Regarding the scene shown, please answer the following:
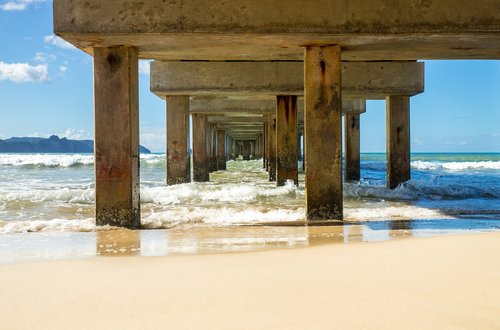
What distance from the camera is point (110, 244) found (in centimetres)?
464

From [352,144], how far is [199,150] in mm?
5247

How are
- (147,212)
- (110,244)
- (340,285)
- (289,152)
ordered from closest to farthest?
(340,285)
(110,244)
(147,212)
(289,152)

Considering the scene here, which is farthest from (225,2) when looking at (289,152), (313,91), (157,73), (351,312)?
(289,152)

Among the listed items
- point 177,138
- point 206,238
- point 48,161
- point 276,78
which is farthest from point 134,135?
point 48,161

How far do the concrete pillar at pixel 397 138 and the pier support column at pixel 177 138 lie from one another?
16.3 feet

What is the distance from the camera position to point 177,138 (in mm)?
12312

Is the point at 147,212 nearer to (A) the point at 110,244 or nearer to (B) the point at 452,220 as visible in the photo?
(A) the point at 110,244

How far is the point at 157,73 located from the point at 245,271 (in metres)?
8.58

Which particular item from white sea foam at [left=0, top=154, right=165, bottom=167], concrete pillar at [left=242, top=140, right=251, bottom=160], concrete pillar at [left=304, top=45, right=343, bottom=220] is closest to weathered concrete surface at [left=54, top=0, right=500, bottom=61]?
concrete pillar at [left=304, top=45, right=343, bottom=220]

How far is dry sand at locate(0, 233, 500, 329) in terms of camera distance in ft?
7.34

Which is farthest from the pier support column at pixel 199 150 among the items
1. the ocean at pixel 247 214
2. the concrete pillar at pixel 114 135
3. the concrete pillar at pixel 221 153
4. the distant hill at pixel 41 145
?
the distant hill at pixel 41 145

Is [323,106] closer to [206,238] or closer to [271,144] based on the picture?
[206,238]

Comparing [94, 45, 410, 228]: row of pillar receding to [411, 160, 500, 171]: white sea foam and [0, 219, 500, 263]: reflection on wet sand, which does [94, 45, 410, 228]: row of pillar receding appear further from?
[411, 160, 500, 171]: white sea foam

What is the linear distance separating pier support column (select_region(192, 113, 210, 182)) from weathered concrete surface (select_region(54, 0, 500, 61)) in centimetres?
997
